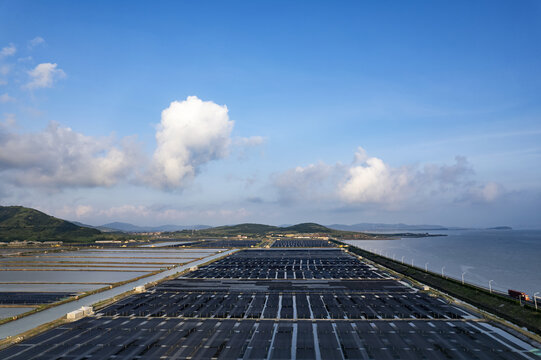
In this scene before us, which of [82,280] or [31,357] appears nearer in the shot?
[31,357]

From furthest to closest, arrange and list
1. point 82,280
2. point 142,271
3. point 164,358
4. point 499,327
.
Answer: point 142,271 < point 82,280 < point 499,327 < point 164,358

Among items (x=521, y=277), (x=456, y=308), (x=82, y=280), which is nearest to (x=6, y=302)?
(x=82, y=280)

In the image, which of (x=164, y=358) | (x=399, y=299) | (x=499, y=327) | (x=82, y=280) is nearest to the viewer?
(x=164, y=358)

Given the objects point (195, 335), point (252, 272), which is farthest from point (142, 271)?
point (195, 335)

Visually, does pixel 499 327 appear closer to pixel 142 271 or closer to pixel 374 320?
pixel 374 320

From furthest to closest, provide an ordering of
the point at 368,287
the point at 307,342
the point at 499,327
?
the point at 368,287 → the point at 499,327 → the point at 307,342

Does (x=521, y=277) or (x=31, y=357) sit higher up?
(x=31, y=357)

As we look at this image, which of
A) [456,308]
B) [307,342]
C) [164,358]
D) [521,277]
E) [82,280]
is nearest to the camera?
[164,358]

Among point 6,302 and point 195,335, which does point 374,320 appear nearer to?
point 195,335

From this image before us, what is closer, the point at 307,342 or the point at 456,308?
the point at 307,342
